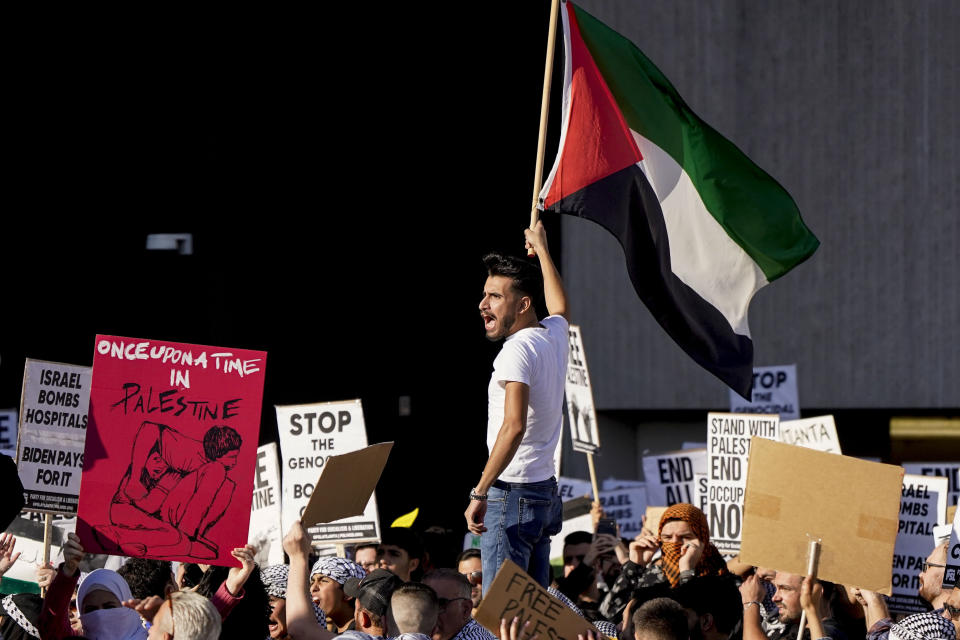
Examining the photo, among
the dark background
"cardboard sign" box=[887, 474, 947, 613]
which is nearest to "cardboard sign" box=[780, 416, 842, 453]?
"cardboard sign" box=[887, 474, 947, 613]

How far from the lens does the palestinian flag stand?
7262 mm

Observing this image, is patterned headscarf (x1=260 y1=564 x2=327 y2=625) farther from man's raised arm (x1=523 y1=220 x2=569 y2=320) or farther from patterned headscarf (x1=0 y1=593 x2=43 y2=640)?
man's raised arm (x1=523 y1=220 x2=569 y2=320)

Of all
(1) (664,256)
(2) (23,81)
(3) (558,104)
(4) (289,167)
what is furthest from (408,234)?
(1) (664,256)

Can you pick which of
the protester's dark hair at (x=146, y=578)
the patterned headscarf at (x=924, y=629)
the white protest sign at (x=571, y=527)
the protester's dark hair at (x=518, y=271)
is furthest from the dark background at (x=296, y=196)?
the patterned headscarf at (x=924, y=629)

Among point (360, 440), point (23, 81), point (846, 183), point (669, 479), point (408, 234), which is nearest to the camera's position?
point (360, 440)

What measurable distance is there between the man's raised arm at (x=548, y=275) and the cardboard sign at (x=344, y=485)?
0.94m

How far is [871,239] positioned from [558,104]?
4799 millimetres

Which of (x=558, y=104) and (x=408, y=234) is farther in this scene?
(x=558, y=104)

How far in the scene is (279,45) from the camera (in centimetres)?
1698

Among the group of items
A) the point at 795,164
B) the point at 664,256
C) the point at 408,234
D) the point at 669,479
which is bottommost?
the point at 669,479

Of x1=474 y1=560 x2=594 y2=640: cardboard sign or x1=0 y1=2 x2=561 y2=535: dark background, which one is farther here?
x1=0 y1=2 x2=561 y2=535: dark background

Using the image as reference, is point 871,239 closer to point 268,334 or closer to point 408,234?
Result: point 408,234

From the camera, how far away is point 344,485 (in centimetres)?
576

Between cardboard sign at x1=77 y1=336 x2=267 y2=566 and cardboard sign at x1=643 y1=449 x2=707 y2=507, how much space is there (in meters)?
6.65
